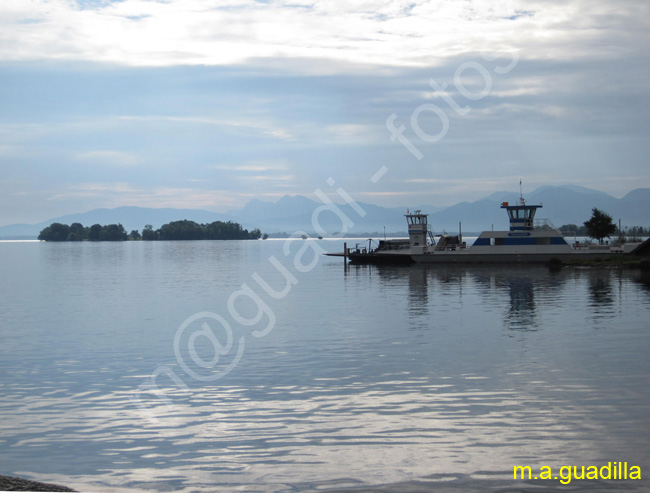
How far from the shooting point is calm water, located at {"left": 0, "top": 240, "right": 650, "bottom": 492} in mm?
11438

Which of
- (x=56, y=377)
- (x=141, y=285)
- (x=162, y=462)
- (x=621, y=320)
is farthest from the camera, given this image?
(x=141, y=285)

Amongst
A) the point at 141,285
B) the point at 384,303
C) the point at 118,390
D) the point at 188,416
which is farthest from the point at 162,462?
the point at 141,285

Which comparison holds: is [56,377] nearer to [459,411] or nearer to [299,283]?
[459,411]

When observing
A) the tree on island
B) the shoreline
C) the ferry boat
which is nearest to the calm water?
the shoreline

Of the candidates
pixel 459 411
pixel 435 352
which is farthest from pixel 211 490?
pixel 435 352

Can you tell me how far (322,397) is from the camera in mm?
16281

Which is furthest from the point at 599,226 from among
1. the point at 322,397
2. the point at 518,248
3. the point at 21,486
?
the point at 21,486

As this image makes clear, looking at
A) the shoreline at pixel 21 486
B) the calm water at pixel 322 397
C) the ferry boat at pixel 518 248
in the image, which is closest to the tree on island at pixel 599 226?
the ferry boat at pixel 518 248

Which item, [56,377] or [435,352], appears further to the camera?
[435,352]

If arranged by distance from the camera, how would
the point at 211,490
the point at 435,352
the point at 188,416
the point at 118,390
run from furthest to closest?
the point at 435,352, the point at 118,390, the point at 188,416, the point at 211,490

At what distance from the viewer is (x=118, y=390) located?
17516mm

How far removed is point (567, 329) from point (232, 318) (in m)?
15.8

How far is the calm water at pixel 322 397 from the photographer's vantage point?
11438mm

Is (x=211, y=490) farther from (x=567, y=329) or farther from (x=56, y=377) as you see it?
(x=567, y=329)
